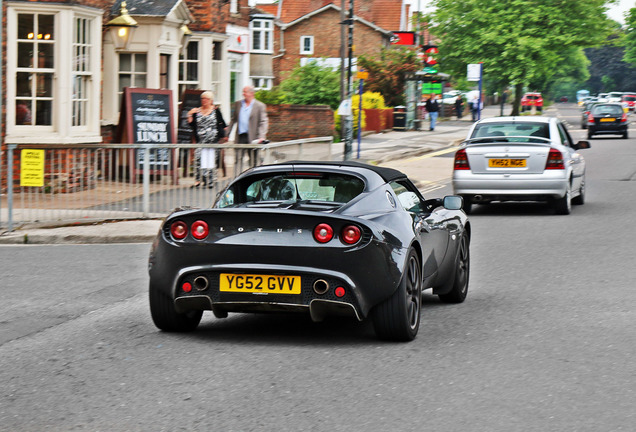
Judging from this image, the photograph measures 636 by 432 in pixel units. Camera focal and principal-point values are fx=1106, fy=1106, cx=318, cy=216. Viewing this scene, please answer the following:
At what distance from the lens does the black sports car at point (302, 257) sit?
22.4 ft

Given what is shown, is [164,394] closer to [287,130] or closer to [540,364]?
[540,364]

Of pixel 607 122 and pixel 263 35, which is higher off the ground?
pixel 263 35

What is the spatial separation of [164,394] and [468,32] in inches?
2329

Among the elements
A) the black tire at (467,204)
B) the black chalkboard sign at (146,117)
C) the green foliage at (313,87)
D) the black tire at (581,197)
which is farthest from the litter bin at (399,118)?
the black tire at (467,204)

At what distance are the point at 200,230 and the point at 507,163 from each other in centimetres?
1035

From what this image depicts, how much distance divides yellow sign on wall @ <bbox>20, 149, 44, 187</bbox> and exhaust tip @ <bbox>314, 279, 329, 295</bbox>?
844 centimetres

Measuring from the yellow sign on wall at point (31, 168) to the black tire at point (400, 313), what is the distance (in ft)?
27.2

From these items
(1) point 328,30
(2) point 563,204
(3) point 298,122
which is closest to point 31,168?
(2) point 563,204

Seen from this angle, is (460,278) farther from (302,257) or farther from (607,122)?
(607,122)

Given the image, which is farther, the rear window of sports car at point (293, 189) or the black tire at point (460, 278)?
the black tire at point (460, 278)

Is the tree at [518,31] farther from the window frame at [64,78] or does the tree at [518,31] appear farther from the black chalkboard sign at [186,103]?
the window frame at [64,78]

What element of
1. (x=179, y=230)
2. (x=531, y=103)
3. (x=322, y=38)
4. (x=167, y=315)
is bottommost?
(x=167, y=315)

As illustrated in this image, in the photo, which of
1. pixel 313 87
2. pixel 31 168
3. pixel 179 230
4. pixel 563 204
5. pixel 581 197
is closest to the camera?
pixel 179 230

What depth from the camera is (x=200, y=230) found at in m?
7.04
